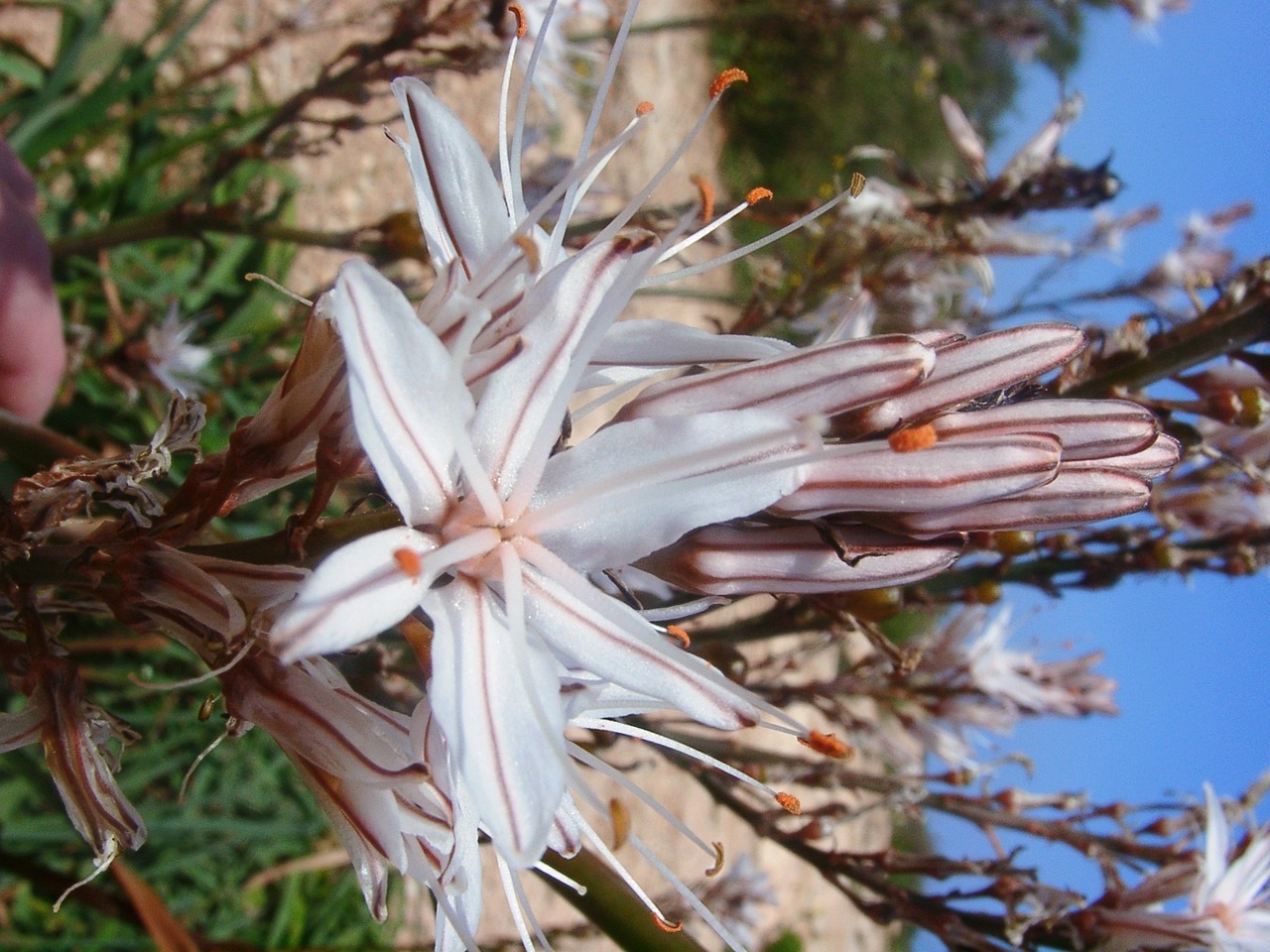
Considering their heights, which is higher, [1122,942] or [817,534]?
[817,534]

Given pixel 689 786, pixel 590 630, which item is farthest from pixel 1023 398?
pixel 689 786

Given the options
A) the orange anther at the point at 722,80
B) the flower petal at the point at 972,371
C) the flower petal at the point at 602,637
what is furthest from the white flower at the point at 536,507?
the orange anther at the point at 722,80

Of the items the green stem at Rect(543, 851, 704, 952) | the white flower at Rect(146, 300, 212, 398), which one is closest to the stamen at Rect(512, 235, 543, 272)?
the green stem at Rect(543, 851, 704, 952)

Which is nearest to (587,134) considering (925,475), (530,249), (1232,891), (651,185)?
(651,185)

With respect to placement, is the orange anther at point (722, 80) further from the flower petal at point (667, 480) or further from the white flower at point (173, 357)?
the white flower at point (173, 357)

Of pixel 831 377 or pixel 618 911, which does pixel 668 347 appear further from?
pixel 618 911

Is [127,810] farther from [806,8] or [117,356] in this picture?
[806,8]
